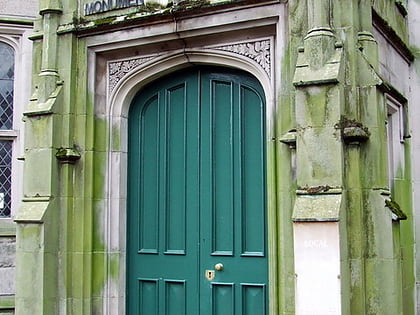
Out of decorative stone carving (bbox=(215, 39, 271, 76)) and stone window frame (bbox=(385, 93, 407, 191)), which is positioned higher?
decorative stone carving (bbox=(215, 39, 271, 76))

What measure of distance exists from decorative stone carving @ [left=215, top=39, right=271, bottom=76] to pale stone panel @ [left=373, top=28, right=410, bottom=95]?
Answer: 1163 millimetres

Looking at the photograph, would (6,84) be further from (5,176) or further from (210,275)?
(210,275)

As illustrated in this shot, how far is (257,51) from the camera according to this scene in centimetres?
661

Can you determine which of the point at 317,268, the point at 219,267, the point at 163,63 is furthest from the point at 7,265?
the point at 317,268

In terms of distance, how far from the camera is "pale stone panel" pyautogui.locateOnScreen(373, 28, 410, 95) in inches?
269

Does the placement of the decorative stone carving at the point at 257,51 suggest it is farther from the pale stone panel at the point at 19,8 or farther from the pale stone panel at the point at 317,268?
the pale stone panel at the point at 19,8

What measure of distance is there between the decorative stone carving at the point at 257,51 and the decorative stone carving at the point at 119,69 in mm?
1176

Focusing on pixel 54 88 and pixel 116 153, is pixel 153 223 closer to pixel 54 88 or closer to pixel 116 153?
pixel 116 153

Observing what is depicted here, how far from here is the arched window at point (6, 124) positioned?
27.6 ft

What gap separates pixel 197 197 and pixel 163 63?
160 cm

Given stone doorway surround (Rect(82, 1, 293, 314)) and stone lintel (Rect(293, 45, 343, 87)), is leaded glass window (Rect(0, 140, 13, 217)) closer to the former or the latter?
stone doorway surround (Rect(82, 1, 293, 314))

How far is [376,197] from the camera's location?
5.69 m

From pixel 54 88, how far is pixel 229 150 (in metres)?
2.19

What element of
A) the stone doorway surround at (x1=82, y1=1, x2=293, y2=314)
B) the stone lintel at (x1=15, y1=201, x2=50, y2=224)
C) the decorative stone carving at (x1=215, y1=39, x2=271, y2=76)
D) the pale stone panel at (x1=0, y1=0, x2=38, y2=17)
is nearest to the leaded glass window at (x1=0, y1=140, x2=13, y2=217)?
the stone lintel at (x1=15, y1=201, x2=50, y2=224)
